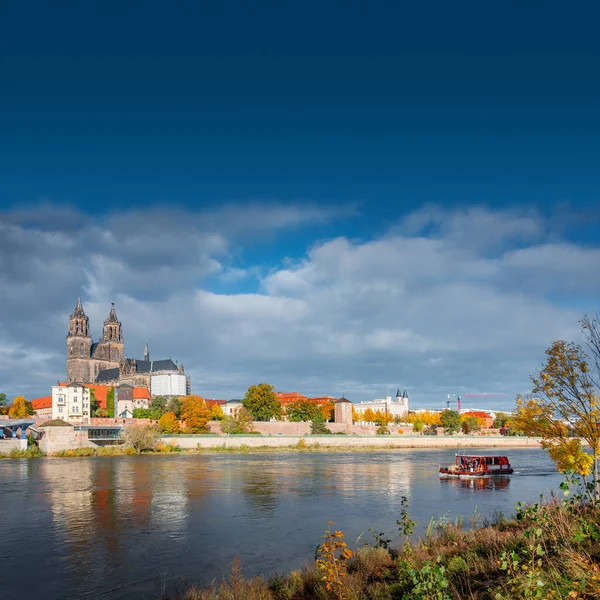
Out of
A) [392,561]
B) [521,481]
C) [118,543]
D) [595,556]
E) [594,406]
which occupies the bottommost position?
[521,481]

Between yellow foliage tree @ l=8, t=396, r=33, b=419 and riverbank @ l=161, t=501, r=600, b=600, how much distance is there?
13868cm

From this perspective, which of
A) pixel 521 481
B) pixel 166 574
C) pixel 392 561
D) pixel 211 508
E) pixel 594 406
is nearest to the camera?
pixel 392 561

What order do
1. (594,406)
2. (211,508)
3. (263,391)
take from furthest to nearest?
(263,391), (211,508), (594,406)

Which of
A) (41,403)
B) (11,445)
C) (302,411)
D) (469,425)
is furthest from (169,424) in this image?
(469,425)

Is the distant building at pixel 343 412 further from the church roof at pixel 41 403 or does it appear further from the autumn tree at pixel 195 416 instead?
the church roof at pixel 41 403

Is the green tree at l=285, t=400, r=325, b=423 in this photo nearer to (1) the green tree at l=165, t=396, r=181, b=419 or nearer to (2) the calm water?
(1) the green tree at l=165, t=396, r=181, b=419

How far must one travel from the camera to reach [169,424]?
109125 millimetres

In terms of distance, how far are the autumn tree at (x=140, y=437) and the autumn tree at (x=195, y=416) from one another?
91.0 feet

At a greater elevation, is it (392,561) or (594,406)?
(594,406)

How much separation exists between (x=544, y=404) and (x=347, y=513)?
12.9 m

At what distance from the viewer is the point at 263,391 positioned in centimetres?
12606

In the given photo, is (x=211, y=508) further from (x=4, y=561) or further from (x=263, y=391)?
(x=263, y=391)

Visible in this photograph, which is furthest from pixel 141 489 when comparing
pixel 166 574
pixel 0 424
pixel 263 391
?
pixel 263 391

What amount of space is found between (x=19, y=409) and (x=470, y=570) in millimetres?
146786
